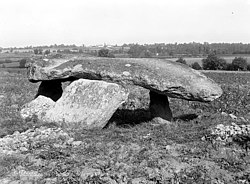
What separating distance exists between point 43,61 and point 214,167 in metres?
9.10

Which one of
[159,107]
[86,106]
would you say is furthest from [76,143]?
[159,107]

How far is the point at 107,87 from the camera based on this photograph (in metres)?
11.9

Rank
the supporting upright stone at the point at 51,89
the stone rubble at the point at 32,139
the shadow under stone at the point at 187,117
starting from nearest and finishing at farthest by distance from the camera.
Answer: the stone rubble at the point at 32,139 < the shadow under stone at the point at 187,117 < the supporting upright stone at the point at 51,89

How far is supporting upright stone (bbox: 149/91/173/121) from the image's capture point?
42.8 feet

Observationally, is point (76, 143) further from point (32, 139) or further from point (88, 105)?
point (88, 105)

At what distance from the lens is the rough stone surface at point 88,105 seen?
1152cm

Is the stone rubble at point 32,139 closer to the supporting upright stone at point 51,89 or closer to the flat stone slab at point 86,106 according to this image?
the flat stone slab at point 86,106

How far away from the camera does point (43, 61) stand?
14156 mm

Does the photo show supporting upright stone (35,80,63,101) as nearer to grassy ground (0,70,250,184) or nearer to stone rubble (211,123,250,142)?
grassy ground (0,70,250,184)

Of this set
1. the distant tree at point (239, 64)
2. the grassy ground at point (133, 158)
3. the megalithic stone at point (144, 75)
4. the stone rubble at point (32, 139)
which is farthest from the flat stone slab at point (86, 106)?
the distant tree at point (239, 64)

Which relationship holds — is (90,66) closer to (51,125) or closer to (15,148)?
(51,125)

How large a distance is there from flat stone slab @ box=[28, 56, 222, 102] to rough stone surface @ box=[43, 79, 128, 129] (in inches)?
20.2

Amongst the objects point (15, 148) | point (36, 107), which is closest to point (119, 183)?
point (15, 148)

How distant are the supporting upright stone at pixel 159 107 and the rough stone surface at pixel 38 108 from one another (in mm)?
4039
